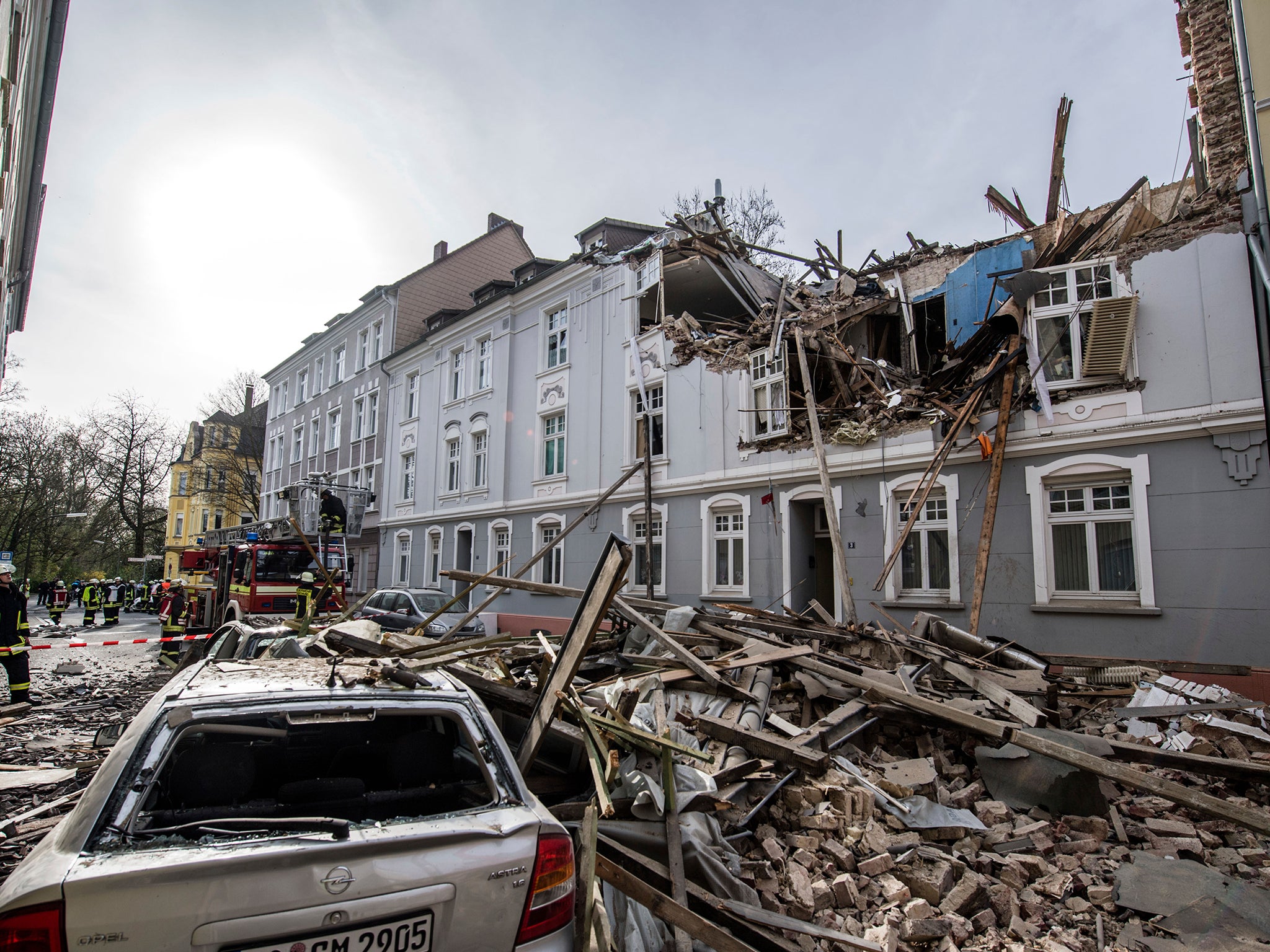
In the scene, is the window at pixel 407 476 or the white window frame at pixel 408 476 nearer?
the white window frame at pixel 408 476

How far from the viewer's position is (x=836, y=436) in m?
12.1

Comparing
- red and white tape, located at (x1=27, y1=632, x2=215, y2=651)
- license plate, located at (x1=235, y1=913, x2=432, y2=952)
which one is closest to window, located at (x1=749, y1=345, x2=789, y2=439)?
red and white tape, located at (x1=27, y1=632, x2=215, y2=651)

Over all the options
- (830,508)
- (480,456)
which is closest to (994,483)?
(830,508)

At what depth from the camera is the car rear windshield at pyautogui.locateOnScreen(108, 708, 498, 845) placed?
108 inches

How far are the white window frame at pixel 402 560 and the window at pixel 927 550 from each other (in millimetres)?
17804

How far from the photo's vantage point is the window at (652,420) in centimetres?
1550

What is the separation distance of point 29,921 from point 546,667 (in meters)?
3.57

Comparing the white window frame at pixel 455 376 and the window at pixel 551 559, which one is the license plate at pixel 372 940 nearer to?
the window at pixel 551 559

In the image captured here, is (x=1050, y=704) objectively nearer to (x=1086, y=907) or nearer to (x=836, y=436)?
(x=1086, y=907)

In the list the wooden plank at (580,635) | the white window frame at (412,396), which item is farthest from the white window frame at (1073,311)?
the white window frame at (412,396)

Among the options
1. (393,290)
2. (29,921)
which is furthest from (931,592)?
(393,290)

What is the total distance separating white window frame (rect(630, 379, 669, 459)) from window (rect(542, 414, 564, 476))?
298cm

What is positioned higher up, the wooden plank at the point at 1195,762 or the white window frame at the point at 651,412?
the white window frame at the point at 651,412

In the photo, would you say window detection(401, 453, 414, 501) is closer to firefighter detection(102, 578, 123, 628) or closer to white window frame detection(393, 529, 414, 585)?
white window frame detection(393, 529, 414, 585)
